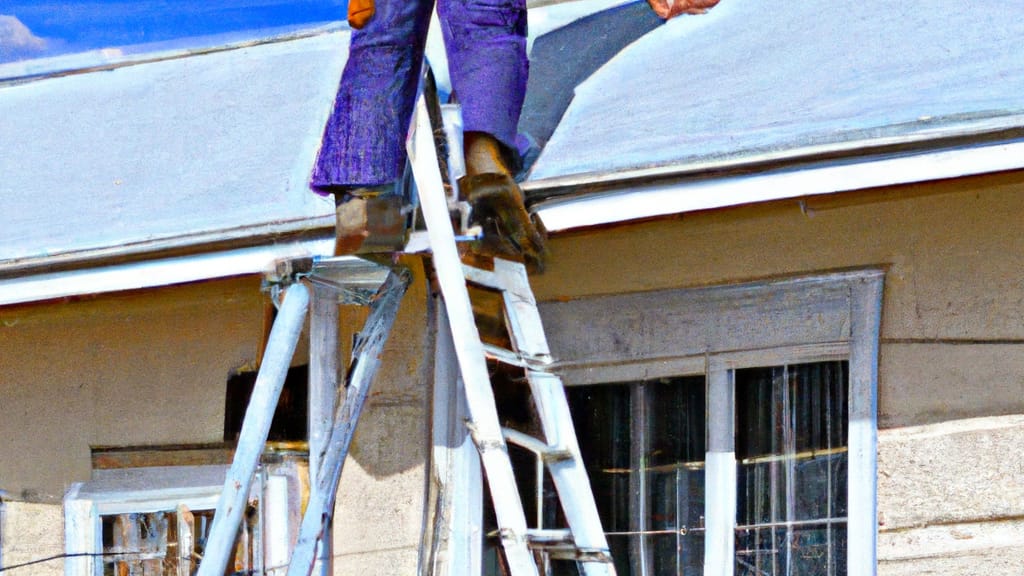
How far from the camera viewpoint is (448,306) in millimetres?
3902

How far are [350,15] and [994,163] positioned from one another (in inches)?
68.7

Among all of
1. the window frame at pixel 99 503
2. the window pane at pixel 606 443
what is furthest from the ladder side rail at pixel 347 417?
the window frame at pixel 99 503

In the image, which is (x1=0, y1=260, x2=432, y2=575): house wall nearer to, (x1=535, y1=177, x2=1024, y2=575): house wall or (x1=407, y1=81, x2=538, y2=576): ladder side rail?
(x1=407, y1=81, x2=538, y2=576): ladder side rail

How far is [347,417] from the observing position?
173 inches

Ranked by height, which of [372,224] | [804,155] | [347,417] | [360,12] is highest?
[360,12]

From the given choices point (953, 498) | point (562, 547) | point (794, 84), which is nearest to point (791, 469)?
point (953, 498)

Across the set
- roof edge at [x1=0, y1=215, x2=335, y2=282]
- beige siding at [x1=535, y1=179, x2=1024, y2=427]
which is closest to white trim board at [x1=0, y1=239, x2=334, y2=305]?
roof edge at [x1=0, y1=215, x2=335, y2=282]

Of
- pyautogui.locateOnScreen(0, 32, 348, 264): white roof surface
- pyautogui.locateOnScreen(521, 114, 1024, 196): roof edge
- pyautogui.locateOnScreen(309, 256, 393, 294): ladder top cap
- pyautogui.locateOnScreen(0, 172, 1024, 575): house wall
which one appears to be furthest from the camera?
pyautogui.locateOnScreen(0, 32, 348, 264): white roof surface

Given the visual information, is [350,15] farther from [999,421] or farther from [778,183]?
[999,421]

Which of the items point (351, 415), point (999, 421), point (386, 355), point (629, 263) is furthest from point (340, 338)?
point (999, 421)

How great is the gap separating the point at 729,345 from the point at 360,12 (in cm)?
138

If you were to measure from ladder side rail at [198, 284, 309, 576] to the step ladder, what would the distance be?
0.51m

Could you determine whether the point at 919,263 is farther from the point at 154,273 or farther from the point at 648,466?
the point at 154,273

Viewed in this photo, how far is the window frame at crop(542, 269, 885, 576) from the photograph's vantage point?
169 inches
